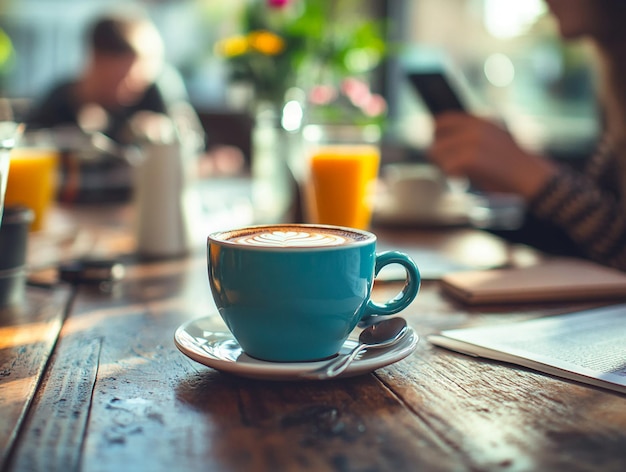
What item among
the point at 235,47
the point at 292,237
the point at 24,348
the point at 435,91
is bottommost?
the point at 24,348

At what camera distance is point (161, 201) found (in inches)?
→ 45.5

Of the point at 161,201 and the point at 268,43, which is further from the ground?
the point at 268,43

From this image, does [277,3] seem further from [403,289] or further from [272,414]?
Answer: [272,414]

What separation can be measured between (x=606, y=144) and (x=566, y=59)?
2.01 m

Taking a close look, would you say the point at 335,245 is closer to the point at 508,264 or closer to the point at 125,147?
the point at 508,264

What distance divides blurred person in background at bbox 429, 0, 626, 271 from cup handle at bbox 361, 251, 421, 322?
0.79 metres

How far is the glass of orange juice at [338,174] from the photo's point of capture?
1333mm

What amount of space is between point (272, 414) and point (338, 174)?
885mm

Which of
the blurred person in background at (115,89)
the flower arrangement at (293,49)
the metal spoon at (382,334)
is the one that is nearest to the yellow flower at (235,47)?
the flower arrangement at (293,49)

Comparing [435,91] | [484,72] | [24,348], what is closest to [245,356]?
[24,348]

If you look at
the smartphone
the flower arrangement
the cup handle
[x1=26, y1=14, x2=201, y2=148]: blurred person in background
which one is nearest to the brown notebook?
the cup handle

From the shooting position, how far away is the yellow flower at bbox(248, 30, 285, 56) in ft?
5.03

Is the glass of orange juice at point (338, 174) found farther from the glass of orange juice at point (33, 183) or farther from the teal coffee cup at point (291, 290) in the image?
the teal coffee cup at point (291, 290)

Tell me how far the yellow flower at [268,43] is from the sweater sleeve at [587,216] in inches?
24.8
